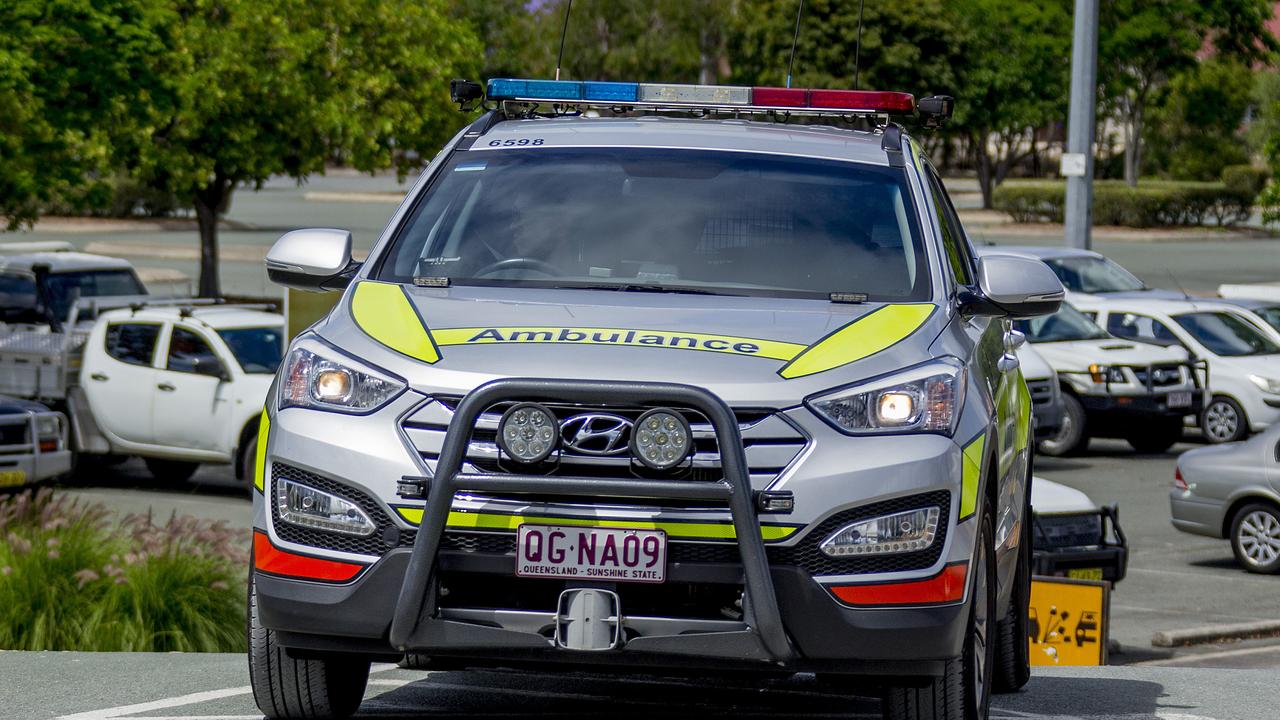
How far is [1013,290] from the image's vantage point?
18.9ft

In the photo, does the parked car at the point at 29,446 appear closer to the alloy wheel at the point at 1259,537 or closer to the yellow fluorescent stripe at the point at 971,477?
the alloy wheel at the point at 1259,537

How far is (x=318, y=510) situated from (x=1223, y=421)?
767 inches

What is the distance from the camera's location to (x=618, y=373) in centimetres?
475

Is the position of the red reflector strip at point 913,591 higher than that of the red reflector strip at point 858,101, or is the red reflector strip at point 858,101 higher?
the red reflector strip at point 858,101

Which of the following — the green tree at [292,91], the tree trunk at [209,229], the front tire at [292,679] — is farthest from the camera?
the tree trunk at [209,229]

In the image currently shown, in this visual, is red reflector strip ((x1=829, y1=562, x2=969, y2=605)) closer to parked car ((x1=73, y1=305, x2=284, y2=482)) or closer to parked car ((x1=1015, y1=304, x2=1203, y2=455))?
parked car ((x1=73, y1=305, x2=284, y2=482))

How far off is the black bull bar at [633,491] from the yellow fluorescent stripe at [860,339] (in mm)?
312

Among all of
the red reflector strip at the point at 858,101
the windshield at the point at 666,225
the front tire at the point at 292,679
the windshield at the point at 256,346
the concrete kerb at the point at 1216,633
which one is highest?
the red reflector strip at the point at 858,101

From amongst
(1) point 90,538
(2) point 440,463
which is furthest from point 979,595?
(1) point 90,538

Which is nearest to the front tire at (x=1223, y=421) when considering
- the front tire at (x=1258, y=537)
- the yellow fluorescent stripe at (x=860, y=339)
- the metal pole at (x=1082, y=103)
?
the metal pole at (x=1082, y=103)

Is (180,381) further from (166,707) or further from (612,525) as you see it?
(612,525)

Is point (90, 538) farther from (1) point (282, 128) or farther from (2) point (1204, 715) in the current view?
Answer: (1) point (282, 128)

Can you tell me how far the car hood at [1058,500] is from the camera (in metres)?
14.0

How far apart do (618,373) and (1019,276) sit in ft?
5.26
